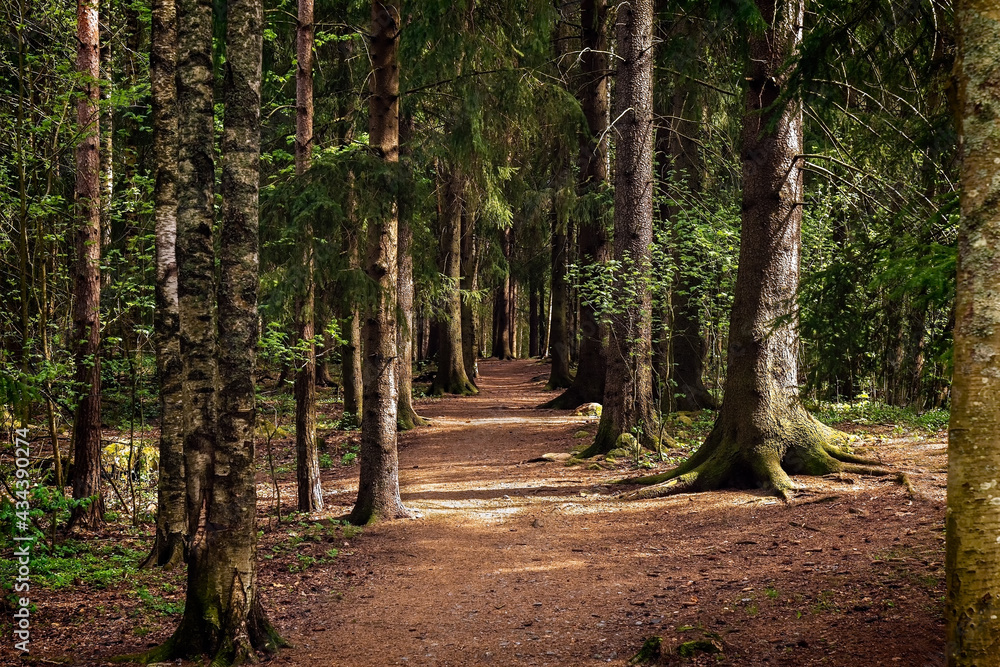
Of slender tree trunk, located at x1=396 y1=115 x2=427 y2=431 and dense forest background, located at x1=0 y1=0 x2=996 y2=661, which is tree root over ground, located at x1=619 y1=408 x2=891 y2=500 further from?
slender tree trunk, located at x1=396 y1=115 x2=427 y2=431

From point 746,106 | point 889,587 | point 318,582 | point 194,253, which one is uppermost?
point 746,106

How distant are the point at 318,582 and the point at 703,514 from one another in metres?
4.27

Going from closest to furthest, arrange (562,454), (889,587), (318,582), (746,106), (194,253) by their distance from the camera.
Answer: (889,587) → (194,253) → (318,582) → (746,106) → (562,454)

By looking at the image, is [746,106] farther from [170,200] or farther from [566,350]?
[566,350]

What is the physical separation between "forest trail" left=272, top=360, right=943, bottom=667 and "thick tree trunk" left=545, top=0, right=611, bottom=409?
6585 mm

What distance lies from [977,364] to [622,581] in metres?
4.24

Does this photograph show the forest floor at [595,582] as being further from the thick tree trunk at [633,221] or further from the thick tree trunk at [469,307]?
the thick tree trunk at [469,307]

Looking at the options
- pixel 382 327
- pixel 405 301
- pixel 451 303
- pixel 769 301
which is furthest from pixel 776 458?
pixel 451 303

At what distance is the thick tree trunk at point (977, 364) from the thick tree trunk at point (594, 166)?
11387mm

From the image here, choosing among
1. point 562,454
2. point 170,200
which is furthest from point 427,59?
point 562,454

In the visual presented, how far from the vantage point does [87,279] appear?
8.34m

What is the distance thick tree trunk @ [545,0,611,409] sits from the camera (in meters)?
15.5

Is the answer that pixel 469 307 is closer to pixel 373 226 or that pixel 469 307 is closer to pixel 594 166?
pixel 594 166

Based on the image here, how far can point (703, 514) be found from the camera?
8211 millimetres
